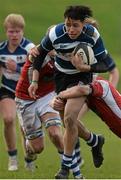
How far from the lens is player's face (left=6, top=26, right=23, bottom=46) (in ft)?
39.3

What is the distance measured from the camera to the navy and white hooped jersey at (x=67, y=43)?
32.8 feet

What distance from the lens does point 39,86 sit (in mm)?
11422

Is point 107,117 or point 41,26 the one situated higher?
point 107,117

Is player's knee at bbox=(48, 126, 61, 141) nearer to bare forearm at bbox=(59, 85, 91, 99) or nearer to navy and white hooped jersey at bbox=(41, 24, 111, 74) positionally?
navy and white hooped jersey at bbox=(41, 24, 111, 74)

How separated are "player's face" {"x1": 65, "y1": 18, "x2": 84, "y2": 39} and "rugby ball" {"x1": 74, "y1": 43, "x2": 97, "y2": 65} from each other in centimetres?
15

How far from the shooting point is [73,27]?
32.2 feet

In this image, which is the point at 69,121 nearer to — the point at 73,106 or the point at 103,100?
the point at 73,106

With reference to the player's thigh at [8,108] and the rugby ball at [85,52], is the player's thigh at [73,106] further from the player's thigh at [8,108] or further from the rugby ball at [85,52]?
the player's thigh at [8,108]

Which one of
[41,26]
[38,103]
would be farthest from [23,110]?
[41,26]

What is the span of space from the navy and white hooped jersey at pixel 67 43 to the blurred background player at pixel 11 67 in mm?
1721

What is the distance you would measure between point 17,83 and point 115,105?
221cm

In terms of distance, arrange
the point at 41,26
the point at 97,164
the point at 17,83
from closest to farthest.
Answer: the point at 97,164
the point at 17,83
the point at 41,26

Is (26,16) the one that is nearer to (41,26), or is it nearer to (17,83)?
(41,26)

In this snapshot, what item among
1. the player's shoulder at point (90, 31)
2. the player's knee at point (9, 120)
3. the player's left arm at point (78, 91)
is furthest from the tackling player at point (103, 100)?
the player's knee at point (9, 120)
